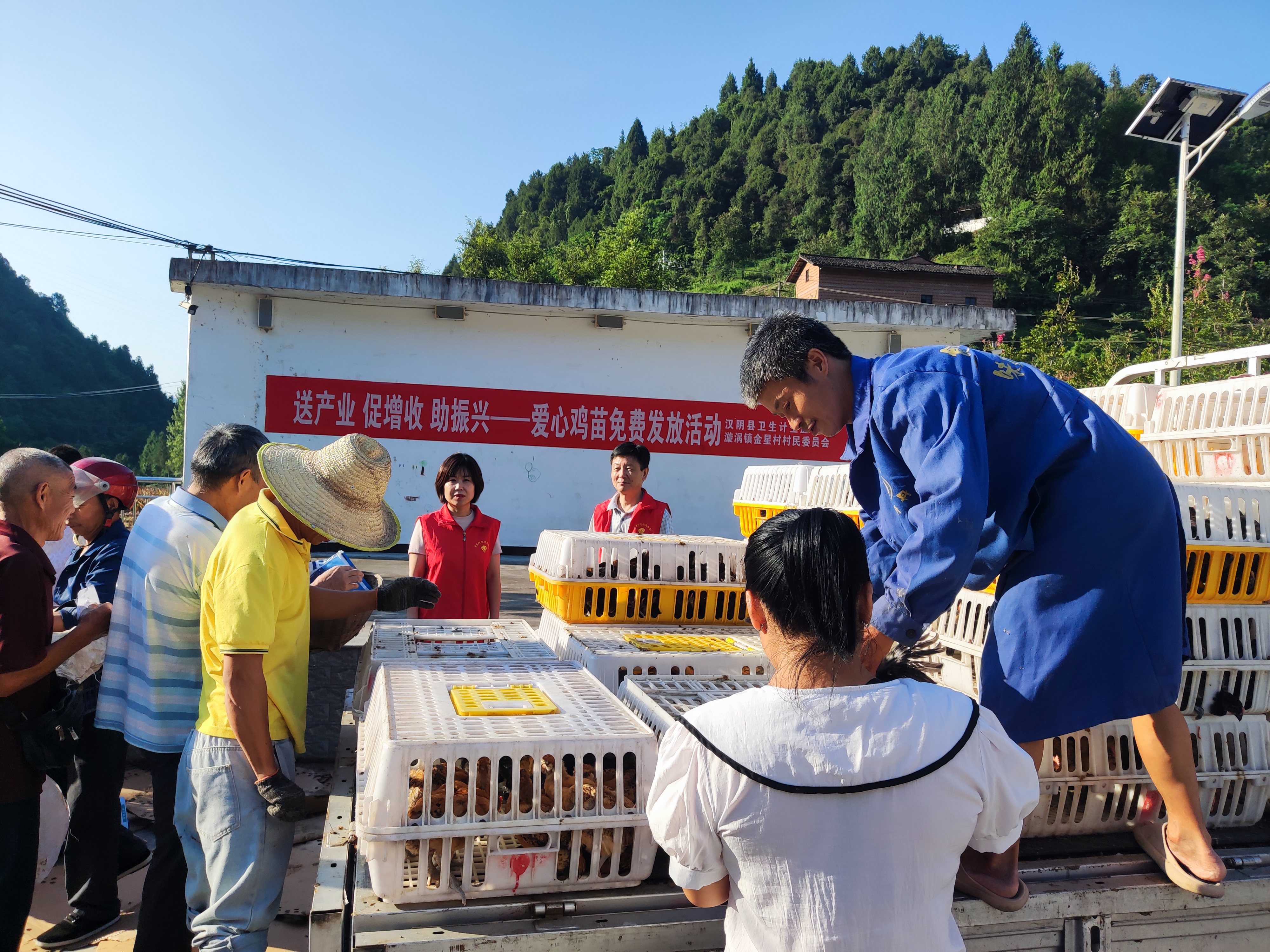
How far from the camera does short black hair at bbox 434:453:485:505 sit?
13.4 ft

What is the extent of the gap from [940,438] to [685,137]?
85.4 metres

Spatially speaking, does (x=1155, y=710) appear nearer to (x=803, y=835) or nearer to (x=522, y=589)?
(x=803, y=835)

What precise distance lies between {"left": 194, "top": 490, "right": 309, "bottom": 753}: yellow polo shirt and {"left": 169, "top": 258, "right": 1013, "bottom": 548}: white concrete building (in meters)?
7.71

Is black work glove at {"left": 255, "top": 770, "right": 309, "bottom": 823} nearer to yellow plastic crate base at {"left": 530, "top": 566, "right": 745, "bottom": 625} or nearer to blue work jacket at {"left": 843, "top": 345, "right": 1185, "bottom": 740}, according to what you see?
yellow plastic crate base at {"left": 530, "top": 566, "right": 745, "bottom": 625}

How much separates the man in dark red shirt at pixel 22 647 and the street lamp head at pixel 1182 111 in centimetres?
1209

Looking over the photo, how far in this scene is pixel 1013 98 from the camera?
49500mm

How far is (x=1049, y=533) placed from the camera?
1751 mm

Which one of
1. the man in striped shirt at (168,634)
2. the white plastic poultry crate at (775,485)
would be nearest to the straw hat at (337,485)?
the man in striped shirt at (168,634)

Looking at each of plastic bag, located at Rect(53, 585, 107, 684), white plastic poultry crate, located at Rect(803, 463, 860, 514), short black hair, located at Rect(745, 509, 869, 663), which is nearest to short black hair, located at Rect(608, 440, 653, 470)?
white plastic poultry crate, located at Rect(803, 463, 860, 514)

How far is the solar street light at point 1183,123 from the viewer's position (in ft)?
32.3

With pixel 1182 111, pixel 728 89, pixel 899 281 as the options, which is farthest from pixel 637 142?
pixel 1182 111

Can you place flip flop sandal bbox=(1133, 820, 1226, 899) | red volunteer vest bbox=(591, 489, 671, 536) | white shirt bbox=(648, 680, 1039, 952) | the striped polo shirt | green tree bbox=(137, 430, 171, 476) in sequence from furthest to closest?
green tree bbox=(137, 430, 171, 476), red volunteer vest bbox=(591, 489, 671, 536), the striped polo shirt, flip flop sandal bbox=(1133, 820, 1226, 899), white shirt bbox=(648, 680, 1039, 952)

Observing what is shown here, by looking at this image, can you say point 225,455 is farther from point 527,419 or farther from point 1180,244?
point 1180,244

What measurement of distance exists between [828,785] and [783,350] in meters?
1.03
